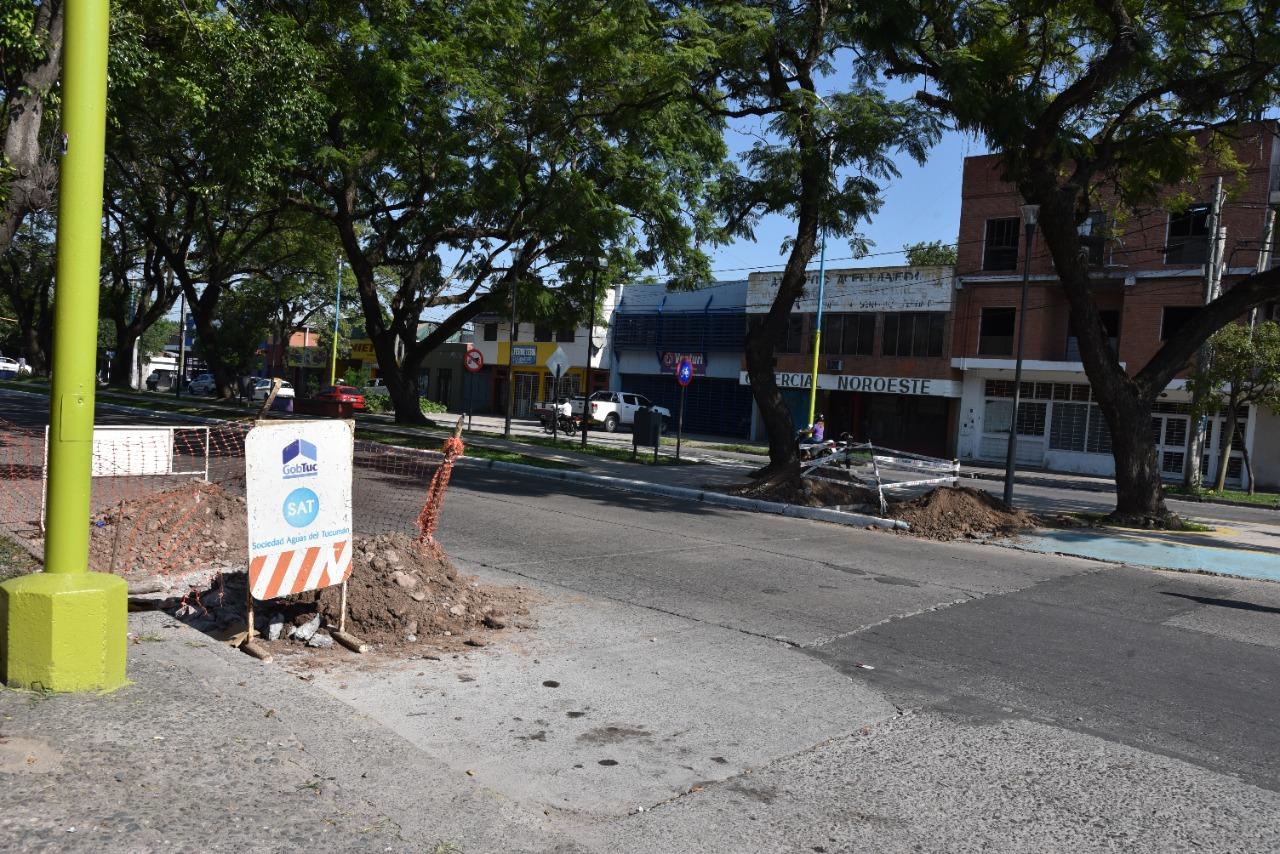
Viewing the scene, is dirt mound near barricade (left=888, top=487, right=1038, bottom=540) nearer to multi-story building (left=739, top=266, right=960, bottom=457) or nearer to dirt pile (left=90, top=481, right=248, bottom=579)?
dirt pile (left=90, top=481, right=248, bottom=579)

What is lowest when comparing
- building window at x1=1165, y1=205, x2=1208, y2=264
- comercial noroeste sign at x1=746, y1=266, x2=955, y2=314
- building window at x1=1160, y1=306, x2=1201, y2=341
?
building window at x1=1160, y1=306, x2=1201, y2=341

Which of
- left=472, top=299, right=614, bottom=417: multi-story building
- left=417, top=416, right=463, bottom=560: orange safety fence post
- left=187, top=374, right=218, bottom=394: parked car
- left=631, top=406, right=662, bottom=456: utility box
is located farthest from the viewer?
left=187, top=374, right=218, bottom=394: parked car

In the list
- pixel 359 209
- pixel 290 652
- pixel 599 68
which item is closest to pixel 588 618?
pixel 290 652

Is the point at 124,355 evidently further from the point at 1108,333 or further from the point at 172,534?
the point at 172,534

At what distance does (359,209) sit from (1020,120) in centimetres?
1915

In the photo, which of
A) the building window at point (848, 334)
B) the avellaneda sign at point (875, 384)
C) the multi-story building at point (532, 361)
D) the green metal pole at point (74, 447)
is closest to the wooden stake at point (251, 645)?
the green metal pole at point (74, 447)

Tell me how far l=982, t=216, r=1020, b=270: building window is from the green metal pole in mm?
34543

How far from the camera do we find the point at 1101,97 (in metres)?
16.6

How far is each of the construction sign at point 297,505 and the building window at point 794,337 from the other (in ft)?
119

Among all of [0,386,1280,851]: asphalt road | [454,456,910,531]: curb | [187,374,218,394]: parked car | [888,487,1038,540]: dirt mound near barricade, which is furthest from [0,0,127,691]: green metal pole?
[187,374,218,394]: parked car

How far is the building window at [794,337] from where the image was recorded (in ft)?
137

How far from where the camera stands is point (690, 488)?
18578mm

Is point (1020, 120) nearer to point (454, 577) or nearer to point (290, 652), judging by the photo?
point (454, 577)

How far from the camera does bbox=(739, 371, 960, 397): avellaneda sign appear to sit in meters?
37.2
